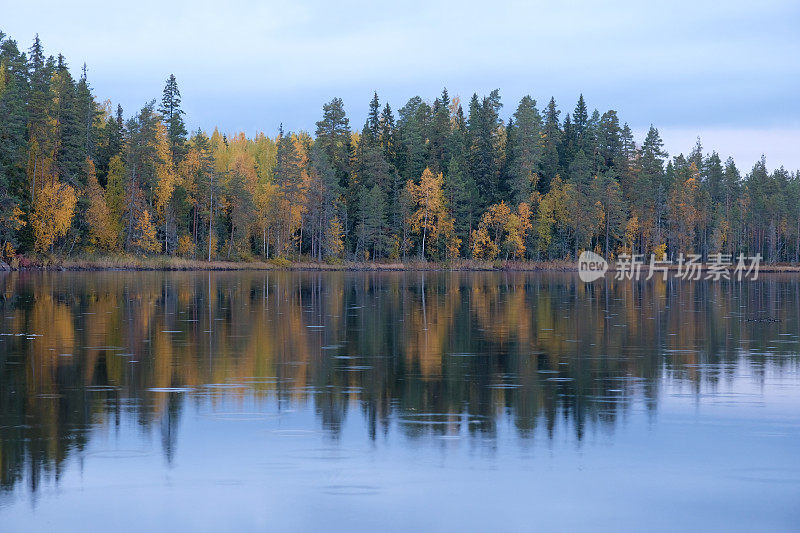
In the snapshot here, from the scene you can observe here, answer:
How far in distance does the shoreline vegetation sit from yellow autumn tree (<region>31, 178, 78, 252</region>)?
217cm

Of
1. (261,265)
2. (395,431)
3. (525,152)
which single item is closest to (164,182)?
(261,265)

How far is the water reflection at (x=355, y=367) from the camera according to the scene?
12398mm

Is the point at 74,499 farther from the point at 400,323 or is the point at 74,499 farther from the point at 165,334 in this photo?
the point at 400,323

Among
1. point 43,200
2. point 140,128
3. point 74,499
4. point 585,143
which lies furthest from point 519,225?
point 74,499

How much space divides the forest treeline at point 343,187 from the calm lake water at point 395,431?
68452 millimetres

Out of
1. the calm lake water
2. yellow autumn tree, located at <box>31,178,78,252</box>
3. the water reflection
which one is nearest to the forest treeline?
yellow autumn tree, located at <box>31,178,78,252</box>

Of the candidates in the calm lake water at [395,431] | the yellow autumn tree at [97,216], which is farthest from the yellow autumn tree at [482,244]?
the calm lake water at [395,431]

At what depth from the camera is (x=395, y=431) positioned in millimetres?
11945

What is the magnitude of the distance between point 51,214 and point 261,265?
2774 cm

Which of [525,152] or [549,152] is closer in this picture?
[525,152]

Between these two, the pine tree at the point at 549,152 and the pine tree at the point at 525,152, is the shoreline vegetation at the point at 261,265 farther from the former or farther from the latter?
the pine tree at the point at 549,152

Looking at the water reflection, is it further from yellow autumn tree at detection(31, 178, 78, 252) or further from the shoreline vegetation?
yellow autumn tree at detection(31, 178, 78, 252)

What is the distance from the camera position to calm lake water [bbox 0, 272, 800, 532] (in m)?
8.59

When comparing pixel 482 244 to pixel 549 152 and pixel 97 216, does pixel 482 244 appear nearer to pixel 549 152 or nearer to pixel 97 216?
pixel 549 152
